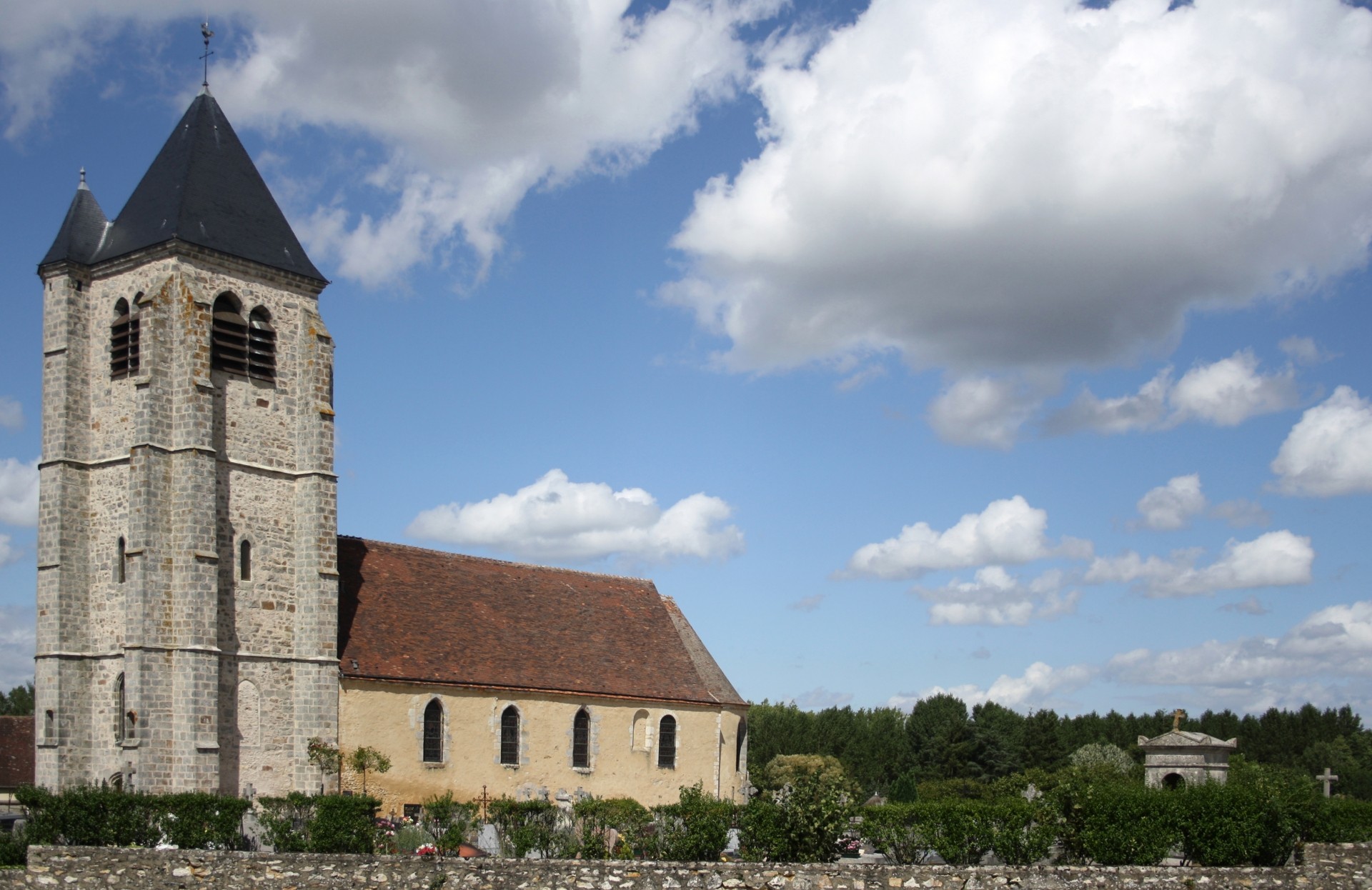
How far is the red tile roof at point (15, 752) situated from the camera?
1902 inches

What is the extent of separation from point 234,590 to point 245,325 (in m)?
6.31

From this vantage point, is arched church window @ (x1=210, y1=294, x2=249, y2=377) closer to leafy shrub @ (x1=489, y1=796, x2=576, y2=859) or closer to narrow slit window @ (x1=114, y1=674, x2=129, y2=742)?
narrow slit window @ (x1=114, y1=674, x2=129, y2=742)

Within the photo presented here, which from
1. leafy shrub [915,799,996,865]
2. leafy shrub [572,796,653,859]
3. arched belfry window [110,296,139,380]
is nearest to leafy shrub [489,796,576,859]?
leafy shrub [572,796,653,859]

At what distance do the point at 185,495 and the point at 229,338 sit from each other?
163 inches

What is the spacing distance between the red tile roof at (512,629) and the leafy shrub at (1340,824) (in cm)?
1881

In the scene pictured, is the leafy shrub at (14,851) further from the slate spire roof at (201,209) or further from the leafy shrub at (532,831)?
the slate spire roof at (201,209)

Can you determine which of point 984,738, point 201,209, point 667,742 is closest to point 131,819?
point 201,209

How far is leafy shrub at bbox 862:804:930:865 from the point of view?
66.4 ft

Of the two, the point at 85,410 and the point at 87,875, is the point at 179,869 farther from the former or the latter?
the point at 85,410

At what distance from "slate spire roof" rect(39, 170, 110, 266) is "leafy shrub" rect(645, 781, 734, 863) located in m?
20.4

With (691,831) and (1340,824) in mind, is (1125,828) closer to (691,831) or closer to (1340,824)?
(1340,824)

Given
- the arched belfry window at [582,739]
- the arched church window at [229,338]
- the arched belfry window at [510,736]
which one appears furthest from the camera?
the arched belfry window at [582,739]

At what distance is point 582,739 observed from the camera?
3581cm

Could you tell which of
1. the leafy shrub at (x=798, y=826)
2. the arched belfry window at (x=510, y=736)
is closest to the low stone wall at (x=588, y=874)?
the leafy shrub at (x=798, y=826)
